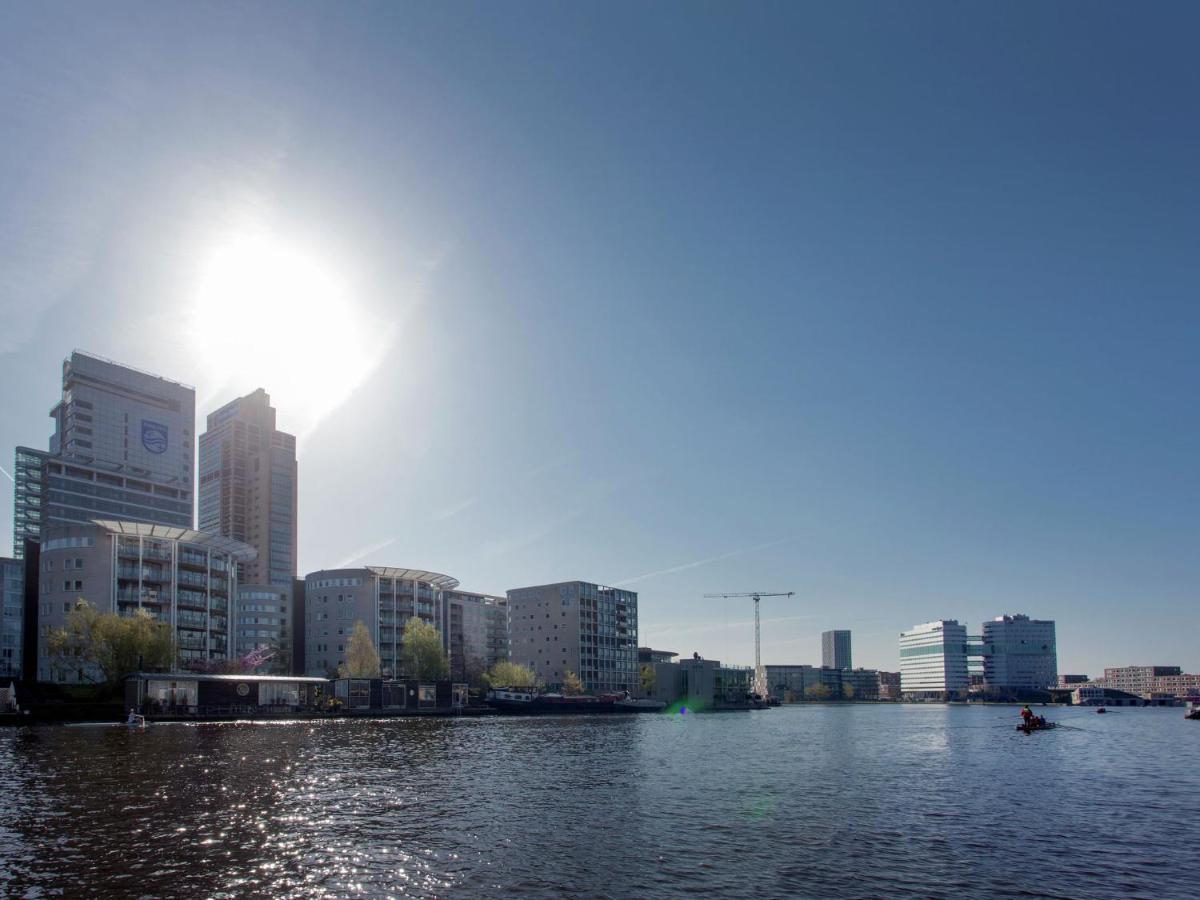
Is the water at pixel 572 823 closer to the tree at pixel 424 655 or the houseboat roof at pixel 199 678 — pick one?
the houseboat roof at pixel 199 678

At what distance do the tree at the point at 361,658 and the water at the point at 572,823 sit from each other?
94758mm

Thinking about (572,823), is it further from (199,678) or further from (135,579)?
(135,579)

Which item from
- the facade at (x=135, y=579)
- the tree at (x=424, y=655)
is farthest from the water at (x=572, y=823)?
the tree at (x=424, y=655)

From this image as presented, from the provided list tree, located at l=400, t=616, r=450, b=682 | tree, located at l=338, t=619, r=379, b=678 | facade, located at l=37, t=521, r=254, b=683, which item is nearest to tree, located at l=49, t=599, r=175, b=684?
facade, located at l=37, t=521, r=254, b=683

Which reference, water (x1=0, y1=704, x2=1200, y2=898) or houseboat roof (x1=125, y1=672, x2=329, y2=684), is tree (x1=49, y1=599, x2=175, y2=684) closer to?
houseboat roof (x1=125, y1=672, x2=329, y2=684)

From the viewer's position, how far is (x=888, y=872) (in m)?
33.8

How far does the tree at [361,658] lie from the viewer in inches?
6959

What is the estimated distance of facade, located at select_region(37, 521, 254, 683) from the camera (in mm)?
154625

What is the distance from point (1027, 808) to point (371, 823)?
3764cm

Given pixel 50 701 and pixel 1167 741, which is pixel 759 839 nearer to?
pixel 1167 741

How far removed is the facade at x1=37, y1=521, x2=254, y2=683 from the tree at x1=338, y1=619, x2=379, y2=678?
24.0m

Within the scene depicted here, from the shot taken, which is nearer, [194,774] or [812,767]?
[194,774]

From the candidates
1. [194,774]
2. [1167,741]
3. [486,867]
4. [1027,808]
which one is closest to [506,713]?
[1167,741]

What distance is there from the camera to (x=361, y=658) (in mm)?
178250
